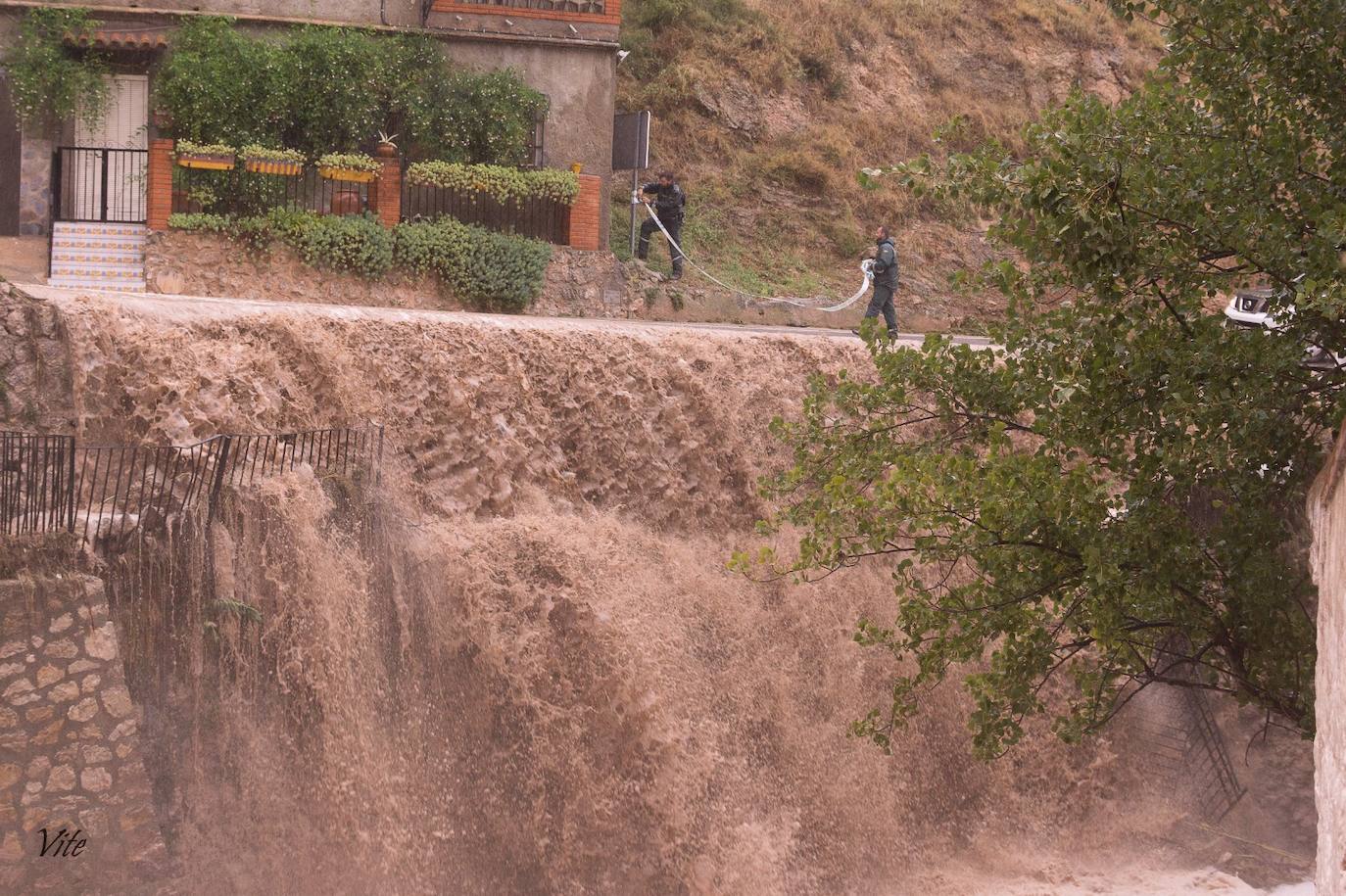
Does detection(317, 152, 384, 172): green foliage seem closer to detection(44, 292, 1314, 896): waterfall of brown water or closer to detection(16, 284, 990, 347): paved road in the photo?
detection(16, 284, 990, 347): paved road

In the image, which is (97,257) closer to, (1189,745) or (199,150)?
(199,150)

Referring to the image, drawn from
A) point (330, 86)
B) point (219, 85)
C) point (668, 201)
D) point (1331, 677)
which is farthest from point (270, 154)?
point (1331, 677)

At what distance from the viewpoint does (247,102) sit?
665 inches

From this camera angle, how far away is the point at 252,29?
17500 millimetres

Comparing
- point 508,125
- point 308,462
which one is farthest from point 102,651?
point 508,125

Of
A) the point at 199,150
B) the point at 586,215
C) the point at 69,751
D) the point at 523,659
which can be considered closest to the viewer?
the point at 69,751

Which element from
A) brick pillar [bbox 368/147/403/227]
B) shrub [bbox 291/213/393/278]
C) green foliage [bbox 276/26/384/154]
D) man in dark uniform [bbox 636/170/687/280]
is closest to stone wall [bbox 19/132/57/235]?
green foliage [bbox 276/26/384/154]

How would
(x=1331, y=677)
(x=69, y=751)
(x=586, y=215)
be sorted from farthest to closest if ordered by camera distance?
(x=586, y=215) < (x=69, y=751) < (x=1331, y=677)

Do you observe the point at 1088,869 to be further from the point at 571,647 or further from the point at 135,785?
the point at 135,785

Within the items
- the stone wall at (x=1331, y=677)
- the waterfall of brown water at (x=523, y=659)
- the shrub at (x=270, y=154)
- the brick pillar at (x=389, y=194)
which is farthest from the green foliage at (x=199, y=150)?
the stone wall at (x=1331, y=677)

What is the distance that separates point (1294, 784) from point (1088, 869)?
276 centimetres

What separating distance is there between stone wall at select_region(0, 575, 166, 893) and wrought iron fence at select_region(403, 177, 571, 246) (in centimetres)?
1005

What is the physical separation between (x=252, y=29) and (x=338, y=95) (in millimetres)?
1456

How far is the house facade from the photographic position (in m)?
17.1
